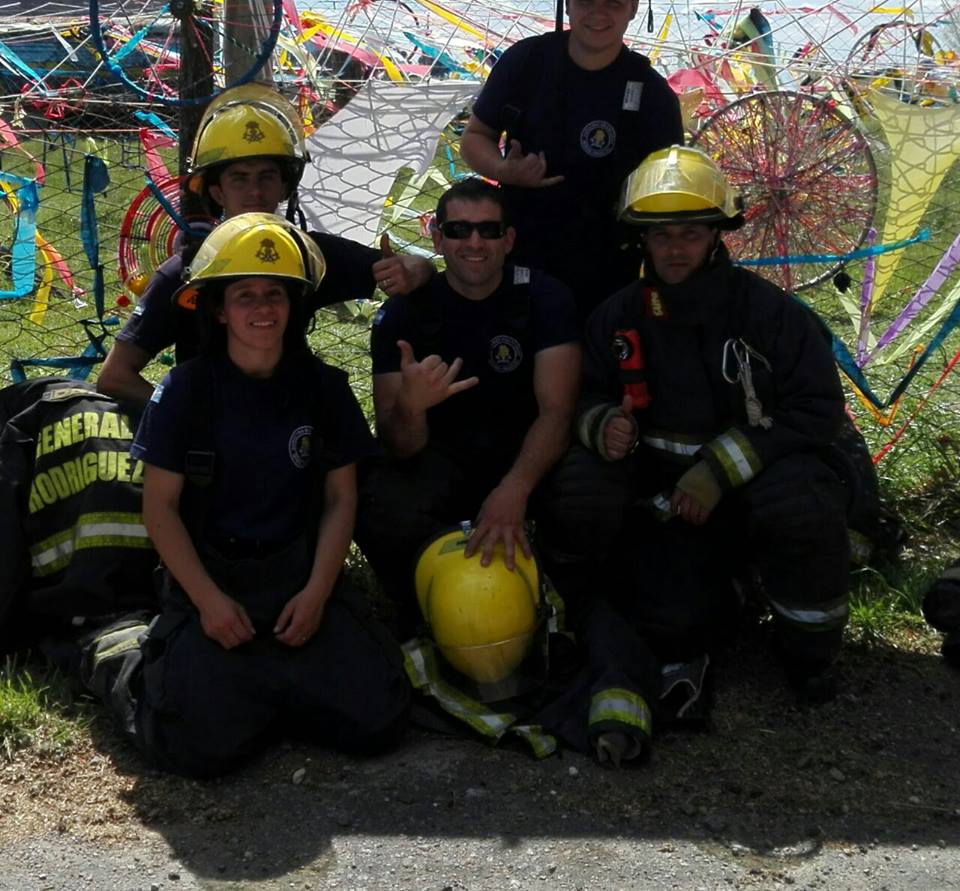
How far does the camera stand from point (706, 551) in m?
3.95

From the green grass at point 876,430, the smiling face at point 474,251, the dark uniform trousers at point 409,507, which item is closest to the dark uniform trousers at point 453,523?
the dark uniform trousers at point 409,507

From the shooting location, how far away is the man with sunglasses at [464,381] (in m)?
3.93

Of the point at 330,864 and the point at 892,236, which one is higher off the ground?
the point at 892,236

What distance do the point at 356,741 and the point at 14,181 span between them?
3.05m

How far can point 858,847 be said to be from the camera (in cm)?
311

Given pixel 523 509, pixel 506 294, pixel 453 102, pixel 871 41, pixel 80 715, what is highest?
pixel 871 41

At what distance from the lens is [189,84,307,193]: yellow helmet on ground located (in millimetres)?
4078

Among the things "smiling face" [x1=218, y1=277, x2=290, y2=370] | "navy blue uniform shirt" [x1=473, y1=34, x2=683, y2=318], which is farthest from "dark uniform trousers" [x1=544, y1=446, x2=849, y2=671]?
"smiling face" [x1=218, y1=277, x2=290, y2=370]

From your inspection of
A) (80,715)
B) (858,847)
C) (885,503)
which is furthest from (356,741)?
(885,503)

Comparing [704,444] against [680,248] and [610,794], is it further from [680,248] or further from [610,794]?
[610,794]

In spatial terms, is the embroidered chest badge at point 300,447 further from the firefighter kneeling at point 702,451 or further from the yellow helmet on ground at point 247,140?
the yellow helmet on ground at point 247,140

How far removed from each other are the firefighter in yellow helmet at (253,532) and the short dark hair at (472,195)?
1.60 feet

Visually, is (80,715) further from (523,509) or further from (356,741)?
(523,509)

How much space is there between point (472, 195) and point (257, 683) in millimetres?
1562
